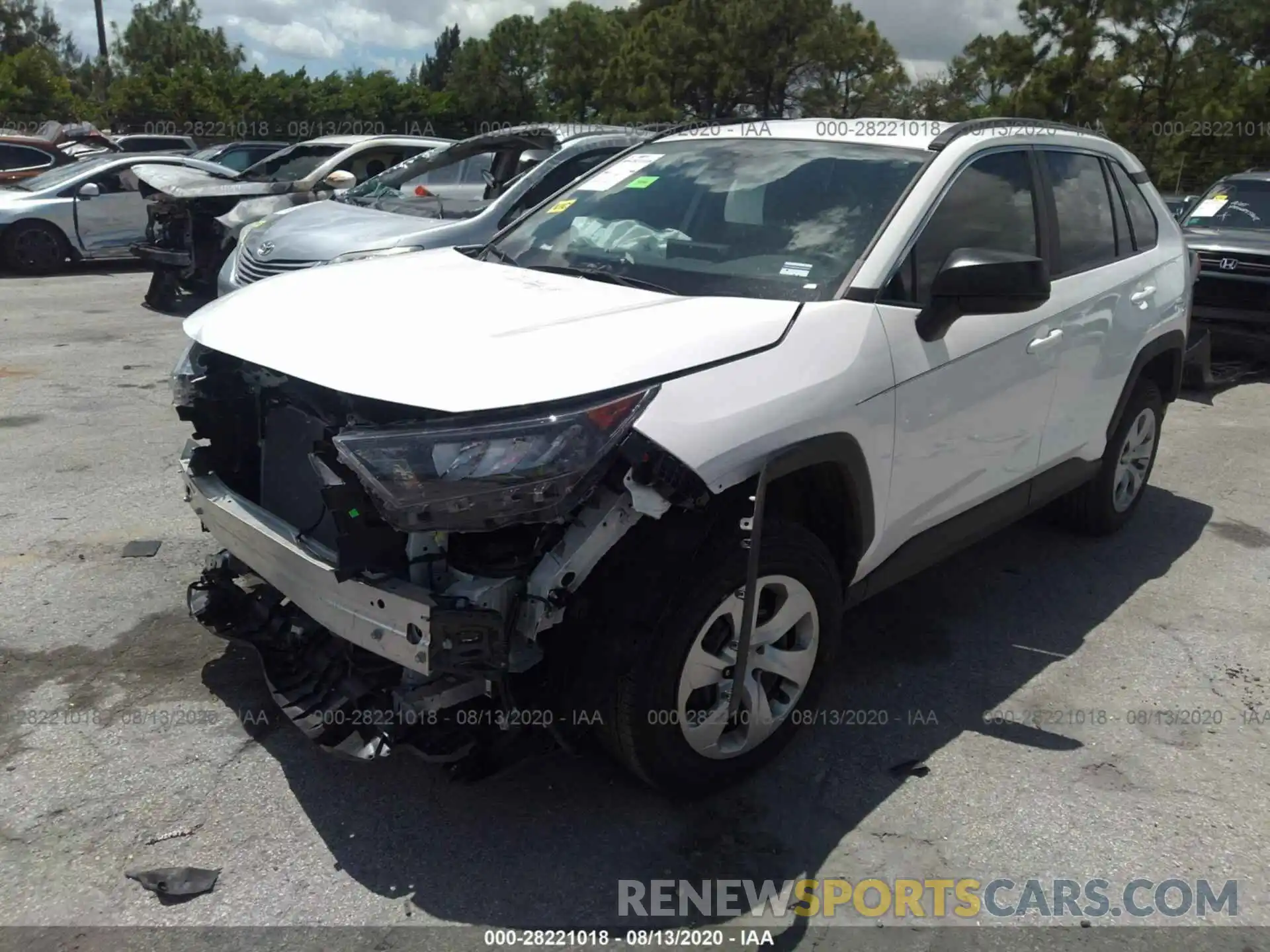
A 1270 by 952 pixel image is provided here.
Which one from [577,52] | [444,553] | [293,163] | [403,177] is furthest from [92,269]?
[577,52]

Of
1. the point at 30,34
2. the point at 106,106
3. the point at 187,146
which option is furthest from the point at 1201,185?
the point at 30,34

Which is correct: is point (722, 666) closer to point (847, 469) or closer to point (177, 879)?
point (847, 469)

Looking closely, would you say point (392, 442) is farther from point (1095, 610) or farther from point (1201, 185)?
point (1201, 185)

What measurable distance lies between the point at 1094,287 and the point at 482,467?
116 inches

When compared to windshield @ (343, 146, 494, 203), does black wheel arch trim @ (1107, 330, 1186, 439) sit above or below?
below

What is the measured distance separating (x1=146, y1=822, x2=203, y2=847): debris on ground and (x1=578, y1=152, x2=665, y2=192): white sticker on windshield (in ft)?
8.72

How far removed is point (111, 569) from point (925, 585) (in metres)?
3.45

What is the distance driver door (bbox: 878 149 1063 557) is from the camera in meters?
3.41

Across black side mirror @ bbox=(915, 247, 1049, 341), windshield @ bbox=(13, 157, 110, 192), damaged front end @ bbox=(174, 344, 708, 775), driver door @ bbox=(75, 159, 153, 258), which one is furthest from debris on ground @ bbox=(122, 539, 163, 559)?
windshield @ bbox=(13, 157, 110, 192)

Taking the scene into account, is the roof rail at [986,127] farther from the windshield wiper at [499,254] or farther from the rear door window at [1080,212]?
the windshield wiper at [499,254]

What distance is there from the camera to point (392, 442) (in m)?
2.61

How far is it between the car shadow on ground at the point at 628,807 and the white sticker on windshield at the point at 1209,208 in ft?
25.5

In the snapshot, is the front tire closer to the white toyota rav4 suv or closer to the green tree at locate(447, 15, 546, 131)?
the white toyota rav4 suv

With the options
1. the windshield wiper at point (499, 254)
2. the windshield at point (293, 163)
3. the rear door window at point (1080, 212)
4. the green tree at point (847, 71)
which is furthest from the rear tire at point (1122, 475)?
the green tree at point (847, 71)
